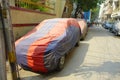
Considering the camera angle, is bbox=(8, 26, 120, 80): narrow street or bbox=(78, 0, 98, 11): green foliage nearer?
bbox=(8, 26, 120, 80): narrow street

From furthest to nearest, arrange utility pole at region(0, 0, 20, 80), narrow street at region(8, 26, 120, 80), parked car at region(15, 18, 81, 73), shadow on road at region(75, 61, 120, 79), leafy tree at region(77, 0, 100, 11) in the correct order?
leafy tree at region(77, 0, 100, 11), shadow on road at region(75, 61, 120, 79), narrow street at region(8, 26, 120, 80), parked car at region(15, 18, 81, 73), utility pole at region(0, 0, 20, 80)

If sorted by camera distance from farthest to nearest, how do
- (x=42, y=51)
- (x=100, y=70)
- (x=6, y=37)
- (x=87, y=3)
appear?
(x=87, y=3) < (x=100, y=70) < (x=42, y=51) < (x=6, y=37)

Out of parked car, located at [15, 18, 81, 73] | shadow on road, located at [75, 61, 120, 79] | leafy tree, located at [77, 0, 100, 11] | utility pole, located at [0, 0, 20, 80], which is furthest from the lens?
leafy tree, located at [77, 0, 100, 11]

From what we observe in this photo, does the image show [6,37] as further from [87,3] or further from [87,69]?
[87,3]

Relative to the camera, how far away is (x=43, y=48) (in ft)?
19.6

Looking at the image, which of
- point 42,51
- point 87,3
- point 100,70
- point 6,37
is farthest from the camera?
point 87,3

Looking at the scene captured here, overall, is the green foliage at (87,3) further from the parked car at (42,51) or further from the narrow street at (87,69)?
the parked car at (42,51)

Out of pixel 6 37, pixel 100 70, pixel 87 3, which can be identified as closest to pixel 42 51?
pixel 6 37

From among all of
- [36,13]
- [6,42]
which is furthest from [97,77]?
[36,13]

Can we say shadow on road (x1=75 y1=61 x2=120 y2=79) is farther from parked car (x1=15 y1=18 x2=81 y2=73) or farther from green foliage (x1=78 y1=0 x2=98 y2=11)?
green foliage (x1=78 y1=0 x2=98 y2=11)

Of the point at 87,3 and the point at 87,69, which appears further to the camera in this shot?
the point at 87,3

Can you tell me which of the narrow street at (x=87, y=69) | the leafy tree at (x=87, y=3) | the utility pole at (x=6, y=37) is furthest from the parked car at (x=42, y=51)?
the leafy tree at (x=87, y=3)

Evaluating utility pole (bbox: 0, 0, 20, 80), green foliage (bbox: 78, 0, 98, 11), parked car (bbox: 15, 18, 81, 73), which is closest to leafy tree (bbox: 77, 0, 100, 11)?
green foliage (bbox: 78, 0, 98, 11)

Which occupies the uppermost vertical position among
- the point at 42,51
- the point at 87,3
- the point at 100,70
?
the point at 87,3
